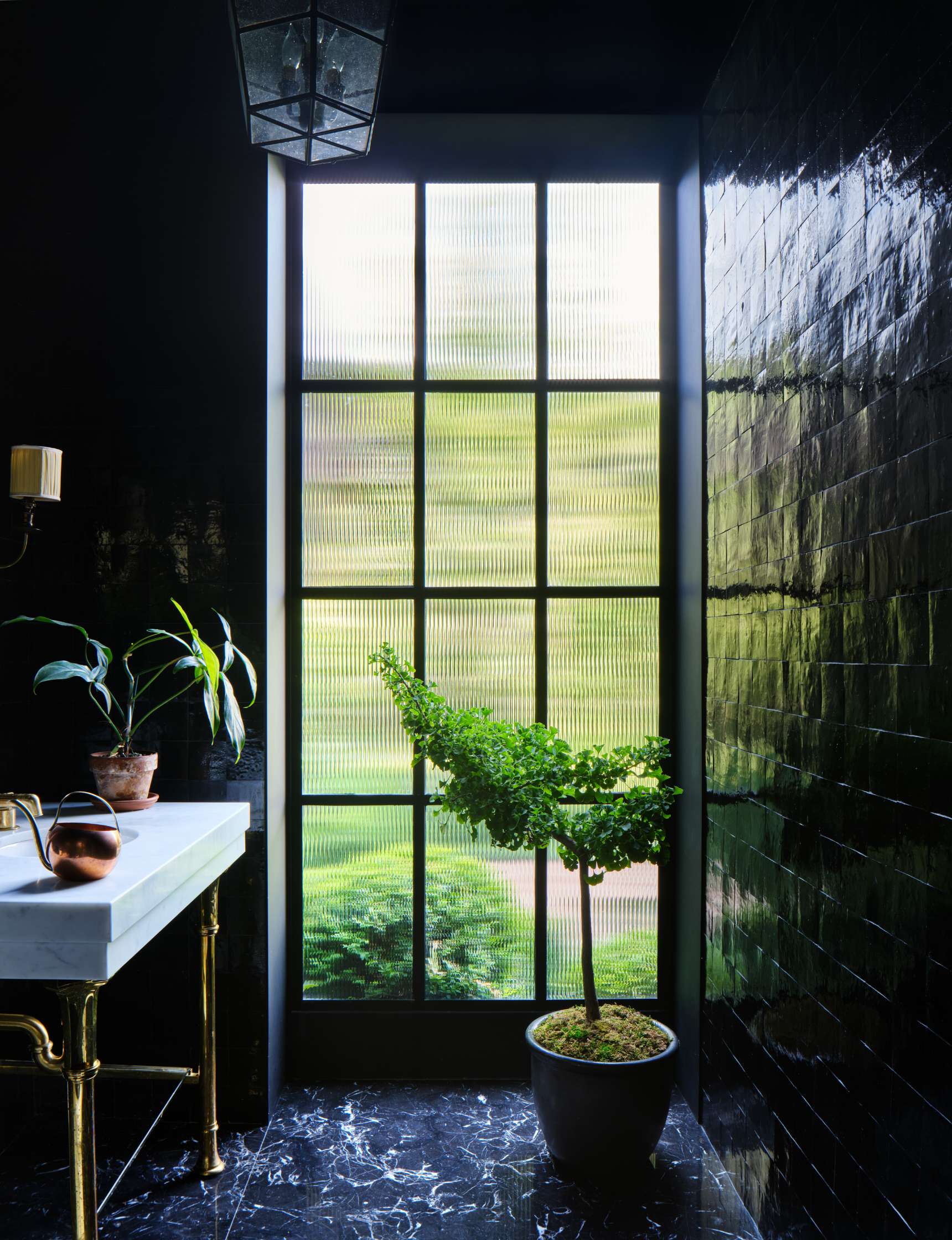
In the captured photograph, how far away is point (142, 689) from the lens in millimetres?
2492

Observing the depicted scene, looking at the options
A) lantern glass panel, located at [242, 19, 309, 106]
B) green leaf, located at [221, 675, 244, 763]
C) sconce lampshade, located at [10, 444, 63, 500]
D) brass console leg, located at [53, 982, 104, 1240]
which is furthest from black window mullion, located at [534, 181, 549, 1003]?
brass console leg, located at [53, 982, 104, 1240]

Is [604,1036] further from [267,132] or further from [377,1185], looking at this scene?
[267,132]

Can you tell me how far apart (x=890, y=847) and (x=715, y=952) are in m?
1.12

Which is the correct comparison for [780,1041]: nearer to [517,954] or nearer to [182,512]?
[517,954]

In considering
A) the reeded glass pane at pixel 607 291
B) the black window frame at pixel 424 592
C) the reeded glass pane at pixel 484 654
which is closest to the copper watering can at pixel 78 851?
the black window frame at pixel 424 592

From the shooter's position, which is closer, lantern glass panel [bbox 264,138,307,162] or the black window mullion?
lantern glass panel [bbox 264,138,307,162]

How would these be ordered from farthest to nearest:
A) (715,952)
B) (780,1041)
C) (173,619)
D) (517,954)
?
(517,954) < (173,619) < (715,952) < (780,1041)

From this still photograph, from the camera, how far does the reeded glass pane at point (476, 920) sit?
289 centimetres

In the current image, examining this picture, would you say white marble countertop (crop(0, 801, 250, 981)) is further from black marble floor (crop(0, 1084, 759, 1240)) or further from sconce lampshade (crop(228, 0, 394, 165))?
sconce lampshade (crop(228, 0, 394, 165))

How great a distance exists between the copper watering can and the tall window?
1.25 meters

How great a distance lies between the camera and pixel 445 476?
2904mm

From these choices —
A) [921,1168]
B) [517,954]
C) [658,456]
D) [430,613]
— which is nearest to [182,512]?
[430,613]

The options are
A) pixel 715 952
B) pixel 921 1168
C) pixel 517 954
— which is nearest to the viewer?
pixel 921 1168

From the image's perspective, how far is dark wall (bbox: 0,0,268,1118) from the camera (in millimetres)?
2607
